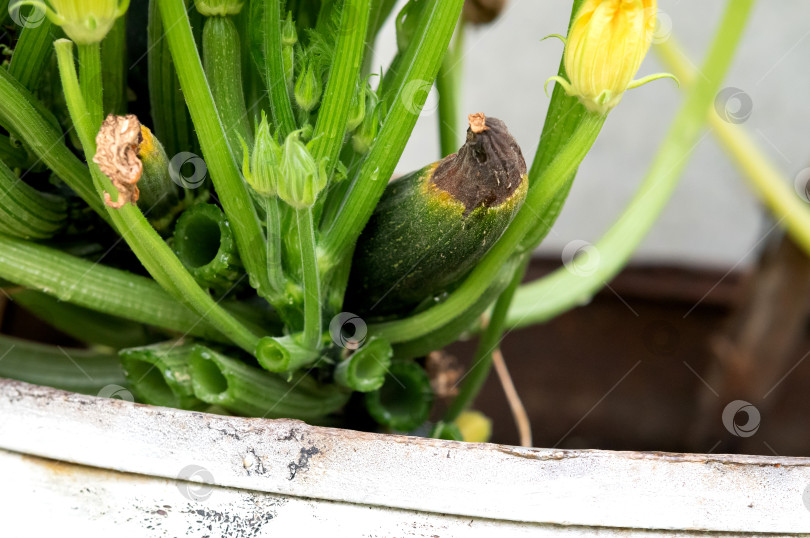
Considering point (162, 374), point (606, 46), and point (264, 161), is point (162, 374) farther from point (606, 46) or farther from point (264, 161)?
point (606, 46)

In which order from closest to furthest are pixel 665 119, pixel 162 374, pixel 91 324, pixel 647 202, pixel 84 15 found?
pixel 84 15, pixel 162 374, pixel 91 324, pixel 647 202, pixel 665 119

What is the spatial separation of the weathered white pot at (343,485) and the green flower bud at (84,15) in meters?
0.15

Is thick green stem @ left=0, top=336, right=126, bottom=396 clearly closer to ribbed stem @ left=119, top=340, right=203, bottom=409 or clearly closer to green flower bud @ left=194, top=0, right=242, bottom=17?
ribbed stem @ left=119, top=340, right=203, bottom=409

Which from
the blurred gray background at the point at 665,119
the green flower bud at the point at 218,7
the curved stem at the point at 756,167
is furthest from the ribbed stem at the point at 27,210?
the blurred gray background at the point at 665,119

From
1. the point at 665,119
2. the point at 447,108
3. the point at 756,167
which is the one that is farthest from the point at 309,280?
the point at 665,119

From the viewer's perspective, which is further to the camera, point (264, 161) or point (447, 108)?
point (447, 108)

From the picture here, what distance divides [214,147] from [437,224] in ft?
0.34

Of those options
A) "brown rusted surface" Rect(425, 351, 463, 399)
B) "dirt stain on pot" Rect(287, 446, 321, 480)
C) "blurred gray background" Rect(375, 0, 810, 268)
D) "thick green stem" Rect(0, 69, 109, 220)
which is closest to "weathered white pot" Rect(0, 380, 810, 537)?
"dirt stain on pot" Rect(287, 446, 321, 480)

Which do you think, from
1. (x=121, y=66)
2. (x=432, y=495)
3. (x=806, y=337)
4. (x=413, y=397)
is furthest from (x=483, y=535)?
(x=806, y=337)

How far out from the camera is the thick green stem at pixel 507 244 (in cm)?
33

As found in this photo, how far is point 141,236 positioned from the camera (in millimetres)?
329

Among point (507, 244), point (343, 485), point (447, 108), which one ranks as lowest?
point (343, 485)

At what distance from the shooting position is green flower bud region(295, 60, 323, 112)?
0.33 metres

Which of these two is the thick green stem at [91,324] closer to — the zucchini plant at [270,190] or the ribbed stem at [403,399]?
the zucchini plant at [270,190]
